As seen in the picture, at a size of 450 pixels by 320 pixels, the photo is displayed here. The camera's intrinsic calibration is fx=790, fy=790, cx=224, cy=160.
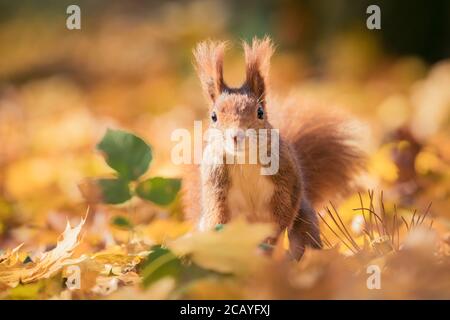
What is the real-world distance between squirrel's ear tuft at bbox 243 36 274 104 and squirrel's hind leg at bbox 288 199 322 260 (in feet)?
1.06

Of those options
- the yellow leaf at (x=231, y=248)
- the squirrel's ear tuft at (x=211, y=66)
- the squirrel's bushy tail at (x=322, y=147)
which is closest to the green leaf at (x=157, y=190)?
the squirrel's ear tuft at (x=211, y=66)

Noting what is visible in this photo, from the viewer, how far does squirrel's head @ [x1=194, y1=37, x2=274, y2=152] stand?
1857mm

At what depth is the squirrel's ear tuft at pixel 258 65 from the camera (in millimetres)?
1950

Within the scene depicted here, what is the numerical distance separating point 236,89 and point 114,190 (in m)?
0.39

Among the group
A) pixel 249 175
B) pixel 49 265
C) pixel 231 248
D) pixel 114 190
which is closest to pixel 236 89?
pixel 249 175

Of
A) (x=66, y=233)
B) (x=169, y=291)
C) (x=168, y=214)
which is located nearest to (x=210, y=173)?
(x=66, y=233)

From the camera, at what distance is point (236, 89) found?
1.97 m

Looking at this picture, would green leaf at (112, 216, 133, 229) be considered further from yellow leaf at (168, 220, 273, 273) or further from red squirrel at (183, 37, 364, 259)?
yellow leaf at (168, 220, 273, 273)

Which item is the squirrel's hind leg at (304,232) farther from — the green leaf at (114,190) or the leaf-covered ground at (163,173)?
the green leaf at (114,190)

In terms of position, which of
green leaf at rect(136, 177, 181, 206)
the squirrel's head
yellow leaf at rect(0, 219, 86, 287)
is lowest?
yellow leaf at rect(0, 219, 86, 287)

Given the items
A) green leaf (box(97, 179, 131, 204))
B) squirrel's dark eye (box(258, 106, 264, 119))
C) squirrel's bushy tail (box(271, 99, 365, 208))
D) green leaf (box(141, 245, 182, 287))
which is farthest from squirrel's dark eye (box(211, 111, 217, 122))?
green leaf (box(141, 245, 182, 287))

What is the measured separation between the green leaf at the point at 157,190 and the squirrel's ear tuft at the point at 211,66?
249 millimetres

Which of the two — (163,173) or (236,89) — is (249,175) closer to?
(236,89)
